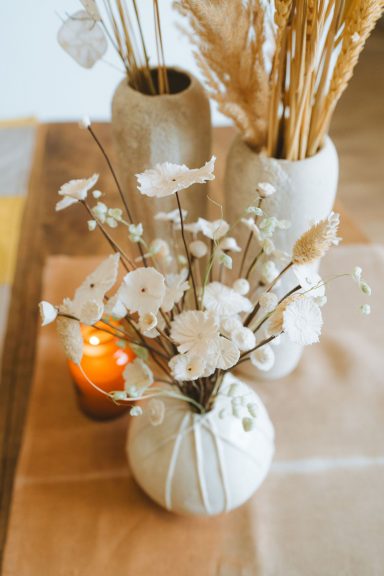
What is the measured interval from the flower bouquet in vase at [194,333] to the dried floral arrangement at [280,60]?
125 mm

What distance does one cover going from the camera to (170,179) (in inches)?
14.2

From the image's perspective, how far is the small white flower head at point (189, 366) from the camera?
369mm

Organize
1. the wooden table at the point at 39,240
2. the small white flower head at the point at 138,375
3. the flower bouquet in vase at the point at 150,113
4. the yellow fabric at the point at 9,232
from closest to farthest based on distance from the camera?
the small white flower head at the point at 138,375 → the flower bouquet in vase at the point at 150,113 → the wooden table at the point at 39,240 → the yellow fabric at the point at 9,232

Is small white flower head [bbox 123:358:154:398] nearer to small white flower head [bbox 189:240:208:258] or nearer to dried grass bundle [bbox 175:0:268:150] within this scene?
small white flower head [bbox 189:240:208:258]

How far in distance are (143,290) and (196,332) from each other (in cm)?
5

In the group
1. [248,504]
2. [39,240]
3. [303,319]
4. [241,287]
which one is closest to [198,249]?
[241,287]

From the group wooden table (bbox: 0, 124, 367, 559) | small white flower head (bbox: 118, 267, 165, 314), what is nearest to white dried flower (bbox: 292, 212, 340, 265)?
small white flower head (bbox: 118, 267, 165, 314)

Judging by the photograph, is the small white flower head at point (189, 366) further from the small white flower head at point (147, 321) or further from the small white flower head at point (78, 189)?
the small white flower head at point (78, 189)

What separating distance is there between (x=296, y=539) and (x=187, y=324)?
1.05 ft

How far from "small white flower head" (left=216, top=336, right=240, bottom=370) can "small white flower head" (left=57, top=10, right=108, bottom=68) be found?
343 millimetres

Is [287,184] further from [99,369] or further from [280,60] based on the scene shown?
[99,369]

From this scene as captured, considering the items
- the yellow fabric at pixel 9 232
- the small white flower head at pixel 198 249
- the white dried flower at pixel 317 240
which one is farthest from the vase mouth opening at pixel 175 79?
the yellow fabric at pixel 9 232

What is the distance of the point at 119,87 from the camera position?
606 mm

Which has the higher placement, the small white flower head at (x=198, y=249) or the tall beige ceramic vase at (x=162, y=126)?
the tall beige ceramic vase at (x=162, y=126)
